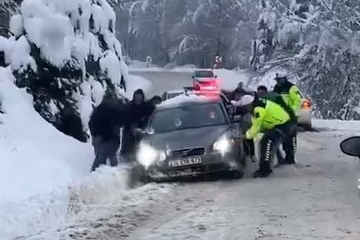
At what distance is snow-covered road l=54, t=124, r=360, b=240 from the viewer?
1002cm

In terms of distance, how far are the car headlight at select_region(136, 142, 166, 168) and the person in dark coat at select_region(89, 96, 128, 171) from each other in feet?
2.55

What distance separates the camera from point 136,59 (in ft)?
312

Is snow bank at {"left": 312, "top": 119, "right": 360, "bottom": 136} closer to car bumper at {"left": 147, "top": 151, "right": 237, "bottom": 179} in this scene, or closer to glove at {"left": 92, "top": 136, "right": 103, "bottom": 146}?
car bumper at {"left": 147, "top": 151, "right": 237, "bottom": 179}

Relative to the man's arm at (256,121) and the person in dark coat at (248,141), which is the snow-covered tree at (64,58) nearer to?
the person in dark coat at (248,141)

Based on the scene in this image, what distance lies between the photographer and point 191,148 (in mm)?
14281

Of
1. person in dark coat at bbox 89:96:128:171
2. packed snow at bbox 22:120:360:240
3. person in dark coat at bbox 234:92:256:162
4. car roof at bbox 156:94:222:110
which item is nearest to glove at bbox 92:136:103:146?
person in dark coat at bbox 89:96:128:171

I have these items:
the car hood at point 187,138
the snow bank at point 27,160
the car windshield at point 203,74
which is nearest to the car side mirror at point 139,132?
the car hood at point 187,138

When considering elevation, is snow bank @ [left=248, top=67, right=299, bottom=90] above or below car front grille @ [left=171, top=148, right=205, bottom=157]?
below

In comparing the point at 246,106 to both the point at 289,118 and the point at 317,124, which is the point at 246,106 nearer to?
the point at 289,118

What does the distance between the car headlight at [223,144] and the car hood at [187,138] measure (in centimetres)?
8

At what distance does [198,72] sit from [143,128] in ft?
118

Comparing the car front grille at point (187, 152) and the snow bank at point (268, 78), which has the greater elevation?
the car front grille at point (187, 152)

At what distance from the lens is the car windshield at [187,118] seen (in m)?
15.7

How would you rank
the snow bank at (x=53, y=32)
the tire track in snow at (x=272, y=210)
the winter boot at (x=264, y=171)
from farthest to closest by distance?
1. the snow bank at (x=53, y=32)
2. the winter boot at (x=264, y=171)
3. the tire track in snow at (x=272, y=210)
